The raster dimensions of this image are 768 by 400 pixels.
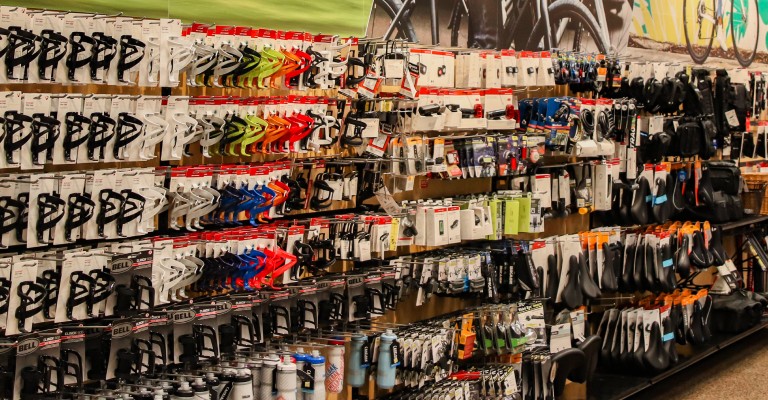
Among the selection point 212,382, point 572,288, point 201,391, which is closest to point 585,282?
point 572,288

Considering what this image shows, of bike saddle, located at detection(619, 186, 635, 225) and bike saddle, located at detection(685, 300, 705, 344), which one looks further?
bike saddle, located at detection(685, 300, 705, 344)

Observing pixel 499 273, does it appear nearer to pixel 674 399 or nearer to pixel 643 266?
pixel 643 266

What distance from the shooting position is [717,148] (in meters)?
8.69

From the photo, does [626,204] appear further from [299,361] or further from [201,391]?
[201,391]

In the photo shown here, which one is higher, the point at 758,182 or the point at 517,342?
the point at 758,182

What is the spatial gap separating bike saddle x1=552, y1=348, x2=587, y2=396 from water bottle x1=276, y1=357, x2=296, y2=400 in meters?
2.35

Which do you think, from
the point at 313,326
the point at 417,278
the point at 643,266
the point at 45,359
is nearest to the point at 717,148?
the point at 643,266

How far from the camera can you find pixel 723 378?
8.28 metres

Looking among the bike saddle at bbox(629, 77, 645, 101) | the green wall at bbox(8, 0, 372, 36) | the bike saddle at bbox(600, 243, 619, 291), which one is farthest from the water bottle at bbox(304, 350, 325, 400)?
the bike saddle at bbox(629, 77, 645, 101)

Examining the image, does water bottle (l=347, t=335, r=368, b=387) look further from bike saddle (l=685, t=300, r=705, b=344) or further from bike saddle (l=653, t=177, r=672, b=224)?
bike saddle (l=685, t=300, r=705, b=344)

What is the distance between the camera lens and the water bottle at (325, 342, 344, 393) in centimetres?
471

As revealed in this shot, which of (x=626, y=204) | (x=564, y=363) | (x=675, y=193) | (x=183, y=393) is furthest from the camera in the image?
(x=675, y=193)

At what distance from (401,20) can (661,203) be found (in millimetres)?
2914

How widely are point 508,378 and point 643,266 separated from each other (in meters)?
2.05
